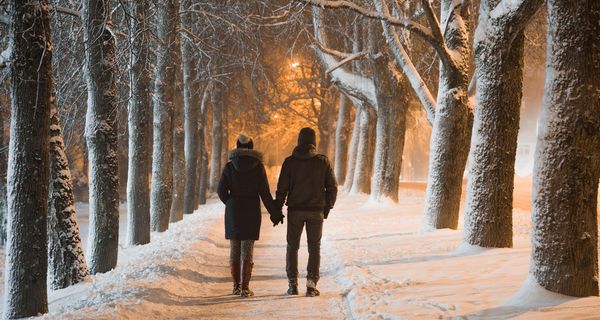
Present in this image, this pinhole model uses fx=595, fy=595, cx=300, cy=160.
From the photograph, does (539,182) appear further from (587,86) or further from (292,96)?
(292,96)

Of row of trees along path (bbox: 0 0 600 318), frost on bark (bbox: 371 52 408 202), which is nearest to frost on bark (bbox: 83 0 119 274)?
row of trees along path (bbox: 0 0 600 318)

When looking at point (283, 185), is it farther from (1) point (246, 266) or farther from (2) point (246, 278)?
(2) point (246, 278)

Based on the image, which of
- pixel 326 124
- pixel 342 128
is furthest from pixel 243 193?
pixel 326 124

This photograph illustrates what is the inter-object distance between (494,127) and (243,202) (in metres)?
4.14

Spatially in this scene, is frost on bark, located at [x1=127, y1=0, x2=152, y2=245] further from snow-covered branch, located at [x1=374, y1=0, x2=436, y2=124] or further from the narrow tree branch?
the narrow tree branch

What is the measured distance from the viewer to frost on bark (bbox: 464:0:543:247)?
8.96m

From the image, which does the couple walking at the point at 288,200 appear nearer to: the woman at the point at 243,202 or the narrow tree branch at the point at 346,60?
the woman at the point at 243,202

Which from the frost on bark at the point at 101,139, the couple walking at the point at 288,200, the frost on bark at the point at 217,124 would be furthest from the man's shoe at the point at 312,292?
the frost on bark at the point at 217,124

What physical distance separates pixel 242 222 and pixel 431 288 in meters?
2.46

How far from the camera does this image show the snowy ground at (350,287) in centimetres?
607

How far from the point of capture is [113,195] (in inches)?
392

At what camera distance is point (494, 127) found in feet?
29.9

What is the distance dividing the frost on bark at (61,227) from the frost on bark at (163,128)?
612 cm

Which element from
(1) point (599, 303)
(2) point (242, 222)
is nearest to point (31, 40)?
(2) point (242, 222)
